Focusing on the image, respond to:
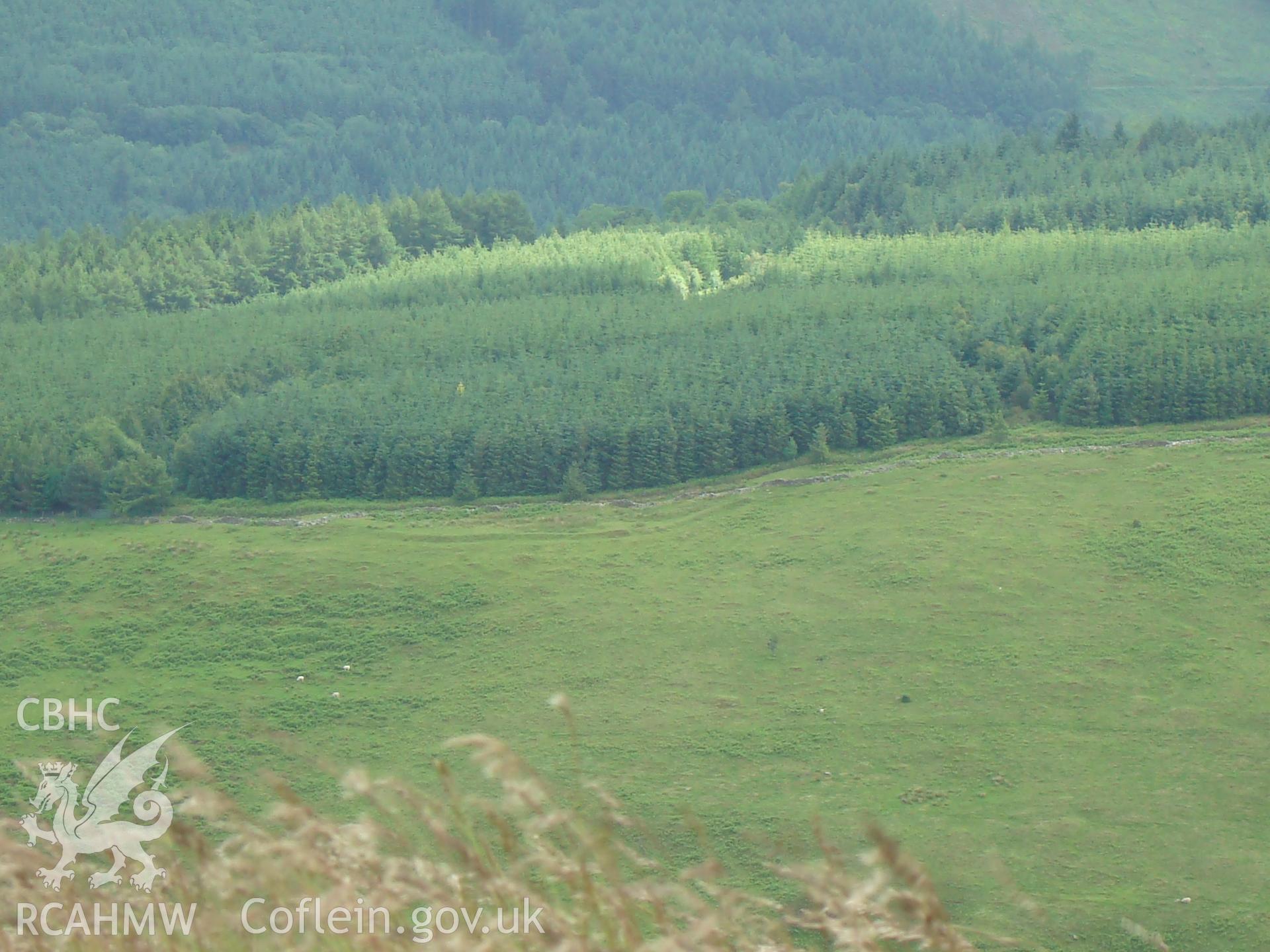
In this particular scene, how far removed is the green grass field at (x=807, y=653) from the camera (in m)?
45.5

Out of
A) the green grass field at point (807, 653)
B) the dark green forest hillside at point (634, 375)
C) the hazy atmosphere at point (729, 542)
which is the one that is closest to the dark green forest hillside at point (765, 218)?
the hazy atmosphere at point (729, 542)

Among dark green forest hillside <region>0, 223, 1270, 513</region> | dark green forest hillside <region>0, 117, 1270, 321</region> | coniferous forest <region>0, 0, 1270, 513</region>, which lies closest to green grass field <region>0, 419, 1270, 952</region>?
dark green forest hillside <region>0, 223, 1270, 513</region>

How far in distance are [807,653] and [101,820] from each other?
48.4 m

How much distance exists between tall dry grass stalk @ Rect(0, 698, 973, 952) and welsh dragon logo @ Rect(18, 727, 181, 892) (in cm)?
94

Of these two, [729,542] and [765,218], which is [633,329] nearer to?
[729,542]

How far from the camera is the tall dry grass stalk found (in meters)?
7.42

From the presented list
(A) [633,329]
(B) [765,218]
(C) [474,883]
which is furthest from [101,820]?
(B) [765,218]

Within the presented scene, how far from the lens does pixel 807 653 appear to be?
58500 mm

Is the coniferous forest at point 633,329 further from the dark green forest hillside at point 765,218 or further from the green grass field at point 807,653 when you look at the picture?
the green grass field at point 807,653

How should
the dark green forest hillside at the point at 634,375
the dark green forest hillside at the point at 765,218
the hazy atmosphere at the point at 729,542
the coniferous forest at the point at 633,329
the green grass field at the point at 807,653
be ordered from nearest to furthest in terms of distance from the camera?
the green grass field at the point at 807,653, the hazy atmosphere at the point at 729,542, the dark green forest hillside at the point at 634,375, the coniferous forest at the point at 633,329, the dark green forest hillside at the point at 765,218

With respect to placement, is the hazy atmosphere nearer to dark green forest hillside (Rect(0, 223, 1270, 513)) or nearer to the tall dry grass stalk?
dark green forest hillside (Rect(0, 223, 1270, 513))

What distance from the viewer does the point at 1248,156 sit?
114 m

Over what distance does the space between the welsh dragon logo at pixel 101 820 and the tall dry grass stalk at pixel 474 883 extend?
0.94 m

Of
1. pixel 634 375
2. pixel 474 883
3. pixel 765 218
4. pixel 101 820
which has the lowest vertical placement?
pixel 765 218
